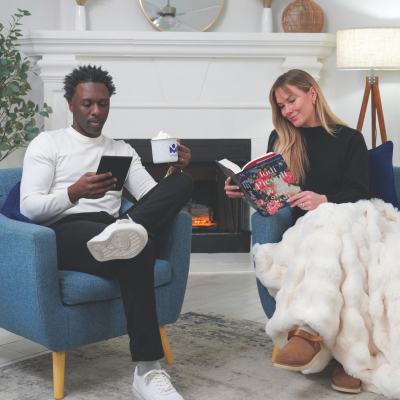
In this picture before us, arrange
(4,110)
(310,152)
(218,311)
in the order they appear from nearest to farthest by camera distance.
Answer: (310,152) < (218,311) < (4,110)

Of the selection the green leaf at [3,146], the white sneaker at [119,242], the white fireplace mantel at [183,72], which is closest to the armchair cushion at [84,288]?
the white sneaker at [119,242]

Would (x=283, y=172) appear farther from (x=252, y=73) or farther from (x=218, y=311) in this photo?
(x=252, y=73)

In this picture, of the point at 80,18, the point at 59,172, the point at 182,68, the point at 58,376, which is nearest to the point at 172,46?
the point at 182,68

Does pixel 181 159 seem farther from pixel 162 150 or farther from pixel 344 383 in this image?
pixel 344 383

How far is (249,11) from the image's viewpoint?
145 inches

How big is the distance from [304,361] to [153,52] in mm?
2385

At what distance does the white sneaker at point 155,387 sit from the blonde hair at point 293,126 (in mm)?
915

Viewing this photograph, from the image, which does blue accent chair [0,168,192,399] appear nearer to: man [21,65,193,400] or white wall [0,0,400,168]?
man [21,65,193,400]

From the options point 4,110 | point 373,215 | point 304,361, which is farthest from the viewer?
point 4,110

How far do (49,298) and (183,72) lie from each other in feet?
7.30

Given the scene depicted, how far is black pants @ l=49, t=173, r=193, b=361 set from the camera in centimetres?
158

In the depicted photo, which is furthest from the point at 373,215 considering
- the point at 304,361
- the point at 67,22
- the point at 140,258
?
the point at 67,22

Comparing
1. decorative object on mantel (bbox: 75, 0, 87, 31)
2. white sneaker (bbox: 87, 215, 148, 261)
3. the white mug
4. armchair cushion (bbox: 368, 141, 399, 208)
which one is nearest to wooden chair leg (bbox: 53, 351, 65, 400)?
white sneaker (bbox: 87, 215, 148, 261)

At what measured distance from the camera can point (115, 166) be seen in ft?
5.77
